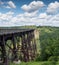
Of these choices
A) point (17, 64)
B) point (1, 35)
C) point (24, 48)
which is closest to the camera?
point (1, 35)

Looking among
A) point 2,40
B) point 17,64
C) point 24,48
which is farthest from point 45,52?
point 2,40

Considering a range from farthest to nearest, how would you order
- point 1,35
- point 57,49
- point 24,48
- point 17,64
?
point 57,49, point 24,48, point 17,64, point 1,35

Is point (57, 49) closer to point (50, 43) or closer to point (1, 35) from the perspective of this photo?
point (50, 43)

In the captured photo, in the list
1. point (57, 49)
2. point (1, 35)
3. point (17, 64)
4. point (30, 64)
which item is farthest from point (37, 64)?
point (1, 35)

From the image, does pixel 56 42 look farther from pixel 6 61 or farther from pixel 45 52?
pixel 6 61

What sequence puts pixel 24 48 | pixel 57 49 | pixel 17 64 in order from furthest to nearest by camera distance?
pixel 57 49
pixel 24 48
pixel 17 64

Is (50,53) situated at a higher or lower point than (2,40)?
lower

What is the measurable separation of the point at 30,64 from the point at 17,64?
2580mm

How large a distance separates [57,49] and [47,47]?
9.54ft

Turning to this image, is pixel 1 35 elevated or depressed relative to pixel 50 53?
elevated

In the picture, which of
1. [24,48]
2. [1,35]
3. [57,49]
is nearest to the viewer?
[1,35]

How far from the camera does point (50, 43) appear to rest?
4384cm

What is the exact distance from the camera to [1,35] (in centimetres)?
2455

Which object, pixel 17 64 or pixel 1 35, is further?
pixel 17 64
